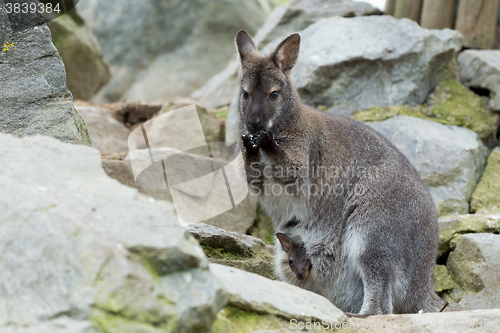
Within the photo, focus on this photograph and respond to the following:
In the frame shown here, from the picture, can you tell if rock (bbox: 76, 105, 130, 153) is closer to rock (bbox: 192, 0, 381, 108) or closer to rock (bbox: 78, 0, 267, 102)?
rock (bbox: 192, 0, 381, 108)

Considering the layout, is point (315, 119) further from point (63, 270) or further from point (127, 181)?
point (63, 270)

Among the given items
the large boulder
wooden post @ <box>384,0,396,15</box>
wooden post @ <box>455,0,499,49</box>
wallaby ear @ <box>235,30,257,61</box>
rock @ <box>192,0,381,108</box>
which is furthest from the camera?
rock @ <box>192,0,381,108</box>

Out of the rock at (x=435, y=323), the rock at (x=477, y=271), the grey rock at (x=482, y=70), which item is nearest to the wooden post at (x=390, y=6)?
the grey rock at (x=482, y=70)

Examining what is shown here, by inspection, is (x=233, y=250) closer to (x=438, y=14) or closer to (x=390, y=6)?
(x=438, y=14)

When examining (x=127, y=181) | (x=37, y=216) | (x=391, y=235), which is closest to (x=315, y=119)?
(x=391, y=235)

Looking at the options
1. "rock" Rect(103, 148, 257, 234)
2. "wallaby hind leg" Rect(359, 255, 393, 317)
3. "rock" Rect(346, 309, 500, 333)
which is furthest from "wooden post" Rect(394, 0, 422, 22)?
"rock" Rect(346, 309, 500, 333)

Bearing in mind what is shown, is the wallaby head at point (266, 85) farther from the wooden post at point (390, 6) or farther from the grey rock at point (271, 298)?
the wooden post at point (390, 6)

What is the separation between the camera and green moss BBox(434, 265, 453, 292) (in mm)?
5643

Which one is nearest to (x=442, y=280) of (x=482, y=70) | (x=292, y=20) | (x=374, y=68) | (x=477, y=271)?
(x=477, y=271)

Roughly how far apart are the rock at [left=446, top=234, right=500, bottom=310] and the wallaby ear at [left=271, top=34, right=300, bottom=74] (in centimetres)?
266

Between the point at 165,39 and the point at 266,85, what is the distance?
9.97 metres

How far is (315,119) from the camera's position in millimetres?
5191

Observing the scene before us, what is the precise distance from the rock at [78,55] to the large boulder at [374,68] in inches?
149

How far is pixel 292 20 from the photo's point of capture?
932 centimetres
